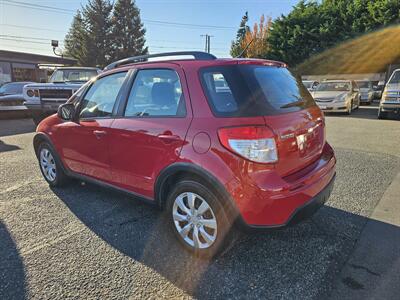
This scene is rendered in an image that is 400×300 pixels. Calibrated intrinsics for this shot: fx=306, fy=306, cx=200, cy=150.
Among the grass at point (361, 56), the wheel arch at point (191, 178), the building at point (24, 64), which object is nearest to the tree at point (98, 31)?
the building at point (24, 64)

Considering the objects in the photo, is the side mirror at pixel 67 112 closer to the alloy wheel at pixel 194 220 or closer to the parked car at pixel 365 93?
the alloy wheel at pixel 194 220

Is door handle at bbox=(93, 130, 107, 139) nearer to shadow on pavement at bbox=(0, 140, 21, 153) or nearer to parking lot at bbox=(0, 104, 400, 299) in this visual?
parking lot at bbox=(0, 104, 400, 299)

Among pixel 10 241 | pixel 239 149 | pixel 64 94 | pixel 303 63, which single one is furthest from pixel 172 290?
pixel 303 63

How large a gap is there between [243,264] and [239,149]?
1005mm

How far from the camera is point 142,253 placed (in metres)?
2.75

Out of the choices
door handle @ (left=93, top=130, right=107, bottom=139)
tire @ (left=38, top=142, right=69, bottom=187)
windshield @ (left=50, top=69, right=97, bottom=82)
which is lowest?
tire @ (left=38, top=142, right=69, bottom=187)

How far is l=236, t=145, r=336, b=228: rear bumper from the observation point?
7.47 feet

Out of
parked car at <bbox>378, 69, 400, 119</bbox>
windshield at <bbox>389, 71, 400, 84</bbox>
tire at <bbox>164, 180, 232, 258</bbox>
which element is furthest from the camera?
windshield at <bbox>389, 71, 400, 84</bbox>

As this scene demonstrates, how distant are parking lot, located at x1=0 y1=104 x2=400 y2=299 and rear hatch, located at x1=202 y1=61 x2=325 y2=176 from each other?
0.71 m

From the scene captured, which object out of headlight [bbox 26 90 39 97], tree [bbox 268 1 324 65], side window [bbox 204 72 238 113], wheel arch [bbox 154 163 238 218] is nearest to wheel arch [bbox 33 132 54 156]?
wheel arch [bbox 154 163 238 218]

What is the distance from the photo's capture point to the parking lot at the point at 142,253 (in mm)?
2293

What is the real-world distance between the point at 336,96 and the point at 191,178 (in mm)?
11961

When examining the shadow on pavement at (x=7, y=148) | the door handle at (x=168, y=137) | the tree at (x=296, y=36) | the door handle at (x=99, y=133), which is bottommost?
the shadow on pavement at (x=7, y=148)

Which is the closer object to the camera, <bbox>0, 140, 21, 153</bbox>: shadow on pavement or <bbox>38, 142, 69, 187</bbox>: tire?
<bbox>38, 142, 69, 187</bbox>: tire
